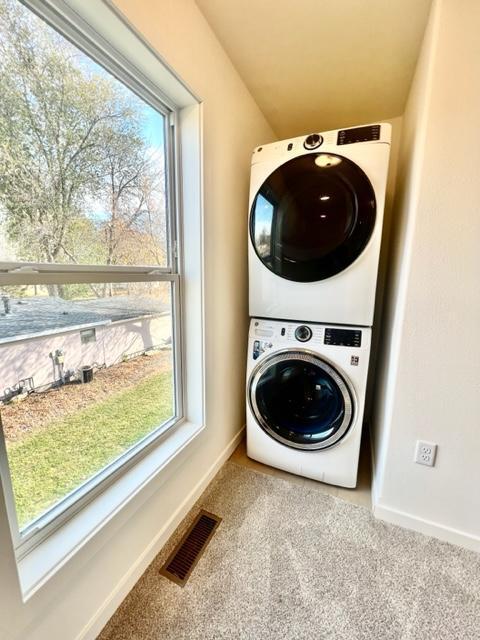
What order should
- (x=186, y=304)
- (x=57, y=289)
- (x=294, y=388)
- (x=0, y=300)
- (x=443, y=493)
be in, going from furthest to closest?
(x=294, y=388), (x=186, y=304), (x=443, y=493), (x=57, y=289), (x=0, y=300)

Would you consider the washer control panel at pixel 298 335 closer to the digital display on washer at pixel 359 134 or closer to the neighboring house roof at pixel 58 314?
the neighboring house roof at pixel 58 314

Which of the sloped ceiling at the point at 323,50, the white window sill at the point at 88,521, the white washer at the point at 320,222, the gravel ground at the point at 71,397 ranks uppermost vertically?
the sloped ceiling at the point at 323,50

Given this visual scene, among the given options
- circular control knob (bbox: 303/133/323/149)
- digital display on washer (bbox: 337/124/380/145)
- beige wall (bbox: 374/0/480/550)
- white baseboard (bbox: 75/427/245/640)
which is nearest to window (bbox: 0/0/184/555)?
white baseboard (bbox: 75/427/245/640)

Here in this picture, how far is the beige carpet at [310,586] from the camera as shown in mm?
965

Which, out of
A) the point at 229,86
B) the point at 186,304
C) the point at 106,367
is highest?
the point at 229,86

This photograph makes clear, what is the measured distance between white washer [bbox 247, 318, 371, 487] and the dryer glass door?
0.35 meters

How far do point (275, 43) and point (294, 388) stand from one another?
175cm

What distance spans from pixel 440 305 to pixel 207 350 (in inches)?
43.1

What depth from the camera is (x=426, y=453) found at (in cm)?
127

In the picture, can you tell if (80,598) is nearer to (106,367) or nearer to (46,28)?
(106,367)

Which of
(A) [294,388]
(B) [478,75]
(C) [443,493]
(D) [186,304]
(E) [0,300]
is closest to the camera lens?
(E) [0,300]

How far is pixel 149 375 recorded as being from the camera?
1324 mm

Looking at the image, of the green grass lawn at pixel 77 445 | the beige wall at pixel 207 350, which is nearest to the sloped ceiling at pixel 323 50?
the beige wall at pixel 207 350

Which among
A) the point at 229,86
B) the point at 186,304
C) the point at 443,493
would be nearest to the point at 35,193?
the point at 186,304
